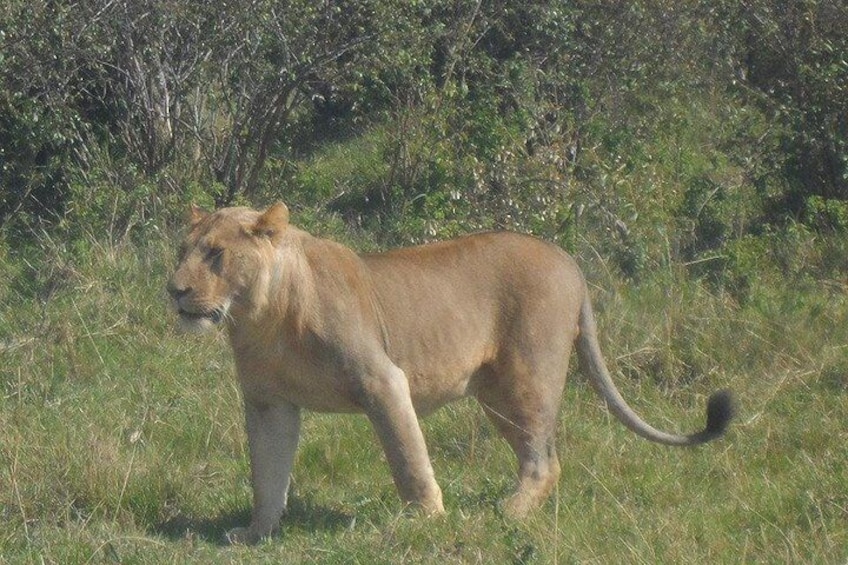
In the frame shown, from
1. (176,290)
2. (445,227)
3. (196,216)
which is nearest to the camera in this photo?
(176,290)

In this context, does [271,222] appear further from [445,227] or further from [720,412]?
[445,227]

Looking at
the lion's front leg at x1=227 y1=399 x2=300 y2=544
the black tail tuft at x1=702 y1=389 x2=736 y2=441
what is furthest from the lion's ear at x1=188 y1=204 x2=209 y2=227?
the black tail tuft at x1=702 y1=389 x2=736 y2=441

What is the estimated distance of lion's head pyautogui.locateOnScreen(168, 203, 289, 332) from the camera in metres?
4.53

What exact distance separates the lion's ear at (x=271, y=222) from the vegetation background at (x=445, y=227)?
0.98 meters

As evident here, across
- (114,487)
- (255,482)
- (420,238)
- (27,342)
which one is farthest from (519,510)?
(420,238)

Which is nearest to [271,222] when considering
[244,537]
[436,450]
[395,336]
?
[395,336]

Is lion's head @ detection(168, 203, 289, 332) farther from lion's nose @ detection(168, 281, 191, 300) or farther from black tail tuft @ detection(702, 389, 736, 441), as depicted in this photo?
black tail tuft @ detection(702, 389, 736, 441)

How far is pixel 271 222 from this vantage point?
4.68 meters

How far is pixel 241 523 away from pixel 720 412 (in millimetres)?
1701

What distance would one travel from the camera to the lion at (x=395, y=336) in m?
4.66

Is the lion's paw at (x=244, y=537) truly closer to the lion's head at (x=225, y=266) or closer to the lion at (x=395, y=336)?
the lion at (x=395, y=336)

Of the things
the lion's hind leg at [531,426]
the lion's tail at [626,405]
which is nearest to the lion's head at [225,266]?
the lion's hind leg at [531,426]

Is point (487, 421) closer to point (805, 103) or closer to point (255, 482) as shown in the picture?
point (255, 482)

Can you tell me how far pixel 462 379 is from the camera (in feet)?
17.1
